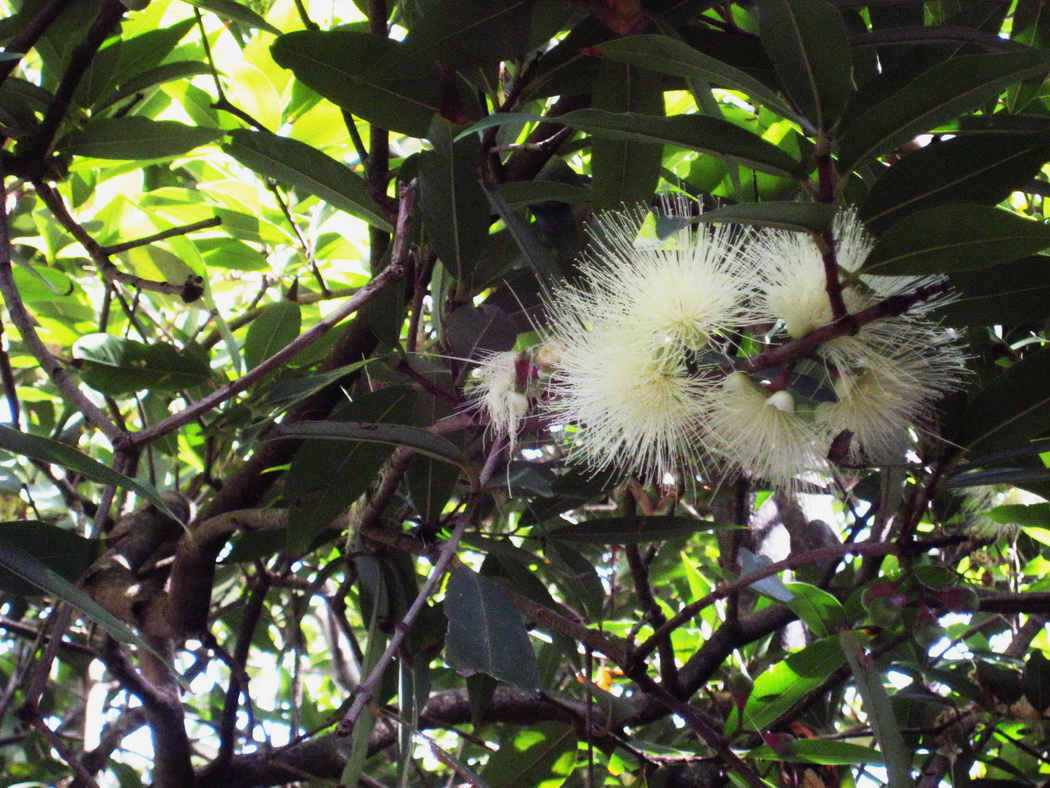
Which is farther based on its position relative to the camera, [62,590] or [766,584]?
[766,584]

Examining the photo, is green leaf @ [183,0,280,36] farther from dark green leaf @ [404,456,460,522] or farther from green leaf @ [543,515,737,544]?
green leaf @ [543,515,737,544]

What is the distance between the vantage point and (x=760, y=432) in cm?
91

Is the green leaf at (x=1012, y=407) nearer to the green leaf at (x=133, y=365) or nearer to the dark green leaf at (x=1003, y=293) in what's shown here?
the dark green leaf at (x=1003, y=293)

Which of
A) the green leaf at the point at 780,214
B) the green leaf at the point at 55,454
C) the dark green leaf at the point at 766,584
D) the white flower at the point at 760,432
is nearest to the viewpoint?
the green leaf at the point at 780,214

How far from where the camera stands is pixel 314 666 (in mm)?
2812

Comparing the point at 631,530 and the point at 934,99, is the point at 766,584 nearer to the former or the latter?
the point at 631,530

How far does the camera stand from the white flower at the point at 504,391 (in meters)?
0.93

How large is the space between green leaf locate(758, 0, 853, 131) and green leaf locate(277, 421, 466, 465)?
477mm

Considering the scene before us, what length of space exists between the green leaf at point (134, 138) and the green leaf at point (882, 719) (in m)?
1.02

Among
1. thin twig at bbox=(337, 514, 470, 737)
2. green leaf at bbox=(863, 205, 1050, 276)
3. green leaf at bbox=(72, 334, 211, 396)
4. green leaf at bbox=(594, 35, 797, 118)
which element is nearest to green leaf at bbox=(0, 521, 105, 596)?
green leaf at bbox=(72, 334, 211, 396)

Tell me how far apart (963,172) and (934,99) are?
0.10 m

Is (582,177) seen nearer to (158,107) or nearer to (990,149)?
(990,149)

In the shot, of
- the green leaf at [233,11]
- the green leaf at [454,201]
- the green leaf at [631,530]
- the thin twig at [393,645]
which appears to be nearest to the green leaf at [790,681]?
the green leaf at [631,530]

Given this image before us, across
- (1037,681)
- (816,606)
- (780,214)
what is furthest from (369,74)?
(1037,681)
